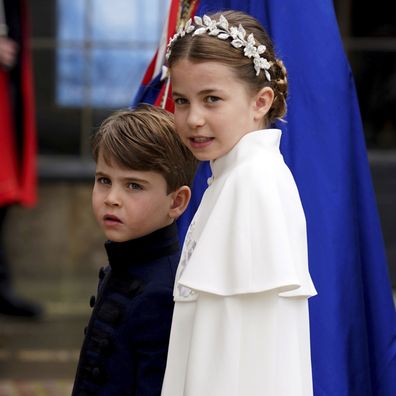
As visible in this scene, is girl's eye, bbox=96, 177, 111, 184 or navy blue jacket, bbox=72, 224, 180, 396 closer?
navy blue jacket, bbox=72, 224, 180, 396

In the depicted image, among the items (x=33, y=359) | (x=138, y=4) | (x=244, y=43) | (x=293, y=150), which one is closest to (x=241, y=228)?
(x=244, y=43)

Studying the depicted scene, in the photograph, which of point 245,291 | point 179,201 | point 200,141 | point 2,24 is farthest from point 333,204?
point 2,24

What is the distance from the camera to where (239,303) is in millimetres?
2246

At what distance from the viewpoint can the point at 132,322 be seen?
2.55m

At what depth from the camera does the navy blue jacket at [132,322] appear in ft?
8.34

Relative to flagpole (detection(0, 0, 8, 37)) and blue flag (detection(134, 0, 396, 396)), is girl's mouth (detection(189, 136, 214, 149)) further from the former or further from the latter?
flagpole (detection(0, 0, 8, 37))

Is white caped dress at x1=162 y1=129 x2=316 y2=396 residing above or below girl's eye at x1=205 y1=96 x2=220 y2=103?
below

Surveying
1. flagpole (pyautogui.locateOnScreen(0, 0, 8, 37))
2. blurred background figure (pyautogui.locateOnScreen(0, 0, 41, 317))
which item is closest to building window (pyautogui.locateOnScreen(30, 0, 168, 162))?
blurred background figure (pyautogui.locateOnScreen(0, 0, 41, 317))

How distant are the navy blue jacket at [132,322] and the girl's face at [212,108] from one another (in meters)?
0.34

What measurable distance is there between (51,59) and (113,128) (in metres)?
4.66

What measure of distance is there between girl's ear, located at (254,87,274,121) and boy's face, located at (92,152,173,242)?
1.02ft

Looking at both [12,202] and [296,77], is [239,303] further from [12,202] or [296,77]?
[12,202]

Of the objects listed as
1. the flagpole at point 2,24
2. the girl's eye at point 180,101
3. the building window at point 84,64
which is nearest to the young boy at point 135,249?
the girl's eye at point 180,101

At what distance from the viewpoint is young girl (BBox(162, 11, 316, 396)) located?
223 cm
